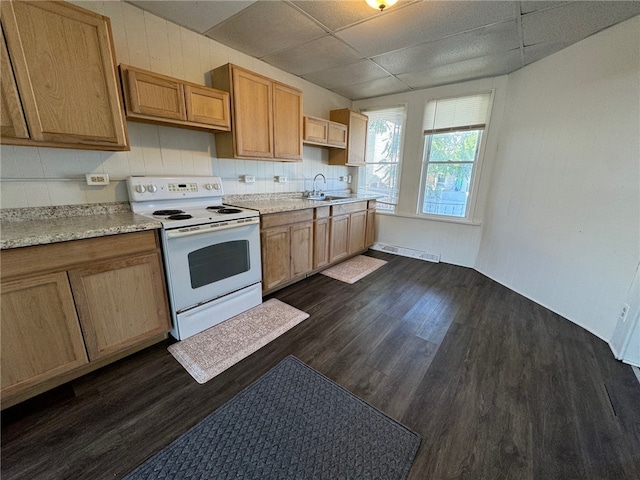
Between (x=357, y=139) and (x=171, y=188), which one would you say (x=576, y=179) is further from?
(x=171, y=188)

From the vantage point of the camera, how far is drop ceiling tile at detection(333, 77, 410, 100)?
347cm

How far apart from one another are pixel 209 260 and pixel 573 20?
342 centimetres

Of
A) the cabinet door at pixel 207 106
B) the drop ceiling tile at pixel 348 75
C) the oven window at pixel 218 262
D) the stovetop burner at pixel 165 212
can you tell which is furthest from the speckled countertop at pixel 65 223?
the drop ceiling tile at pixel 348 75

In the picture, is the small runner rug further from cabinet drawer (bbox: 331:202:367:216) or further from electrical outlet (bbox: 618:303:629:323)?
cabinet drawer (bbox: 331:202:367:216)

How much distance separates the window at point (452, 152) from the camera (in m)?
3.42

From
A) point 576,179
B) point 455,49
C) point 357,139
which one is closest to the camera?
point 576,179

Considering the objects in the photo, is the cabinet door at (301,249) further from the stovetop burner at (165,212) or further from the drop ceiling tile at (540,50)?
the drop ceiling tile at (540,50)

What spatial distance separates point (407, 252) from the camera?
4160 mm

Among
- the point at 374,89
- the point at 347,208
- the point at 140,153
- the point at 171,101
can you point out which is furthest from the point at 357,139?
the point at 140,153

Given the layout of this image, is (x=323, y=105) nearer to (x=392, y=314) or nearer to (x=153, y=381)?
(x=392, y=314)

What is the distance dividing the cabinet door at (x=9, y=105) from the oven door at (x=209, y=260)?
0.88 m

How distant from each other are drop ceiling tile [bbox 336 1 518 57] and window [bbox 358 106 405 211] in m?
1.62

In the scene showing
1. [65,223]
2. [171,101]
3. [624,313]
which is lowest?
[624,313]

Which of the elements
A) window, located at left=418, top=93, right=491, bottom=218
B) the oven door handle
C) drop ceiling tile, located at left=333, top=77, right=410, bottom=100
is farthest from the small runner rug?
drop ceiling tile, located at left=333, top=77, right=410, bottom=100
